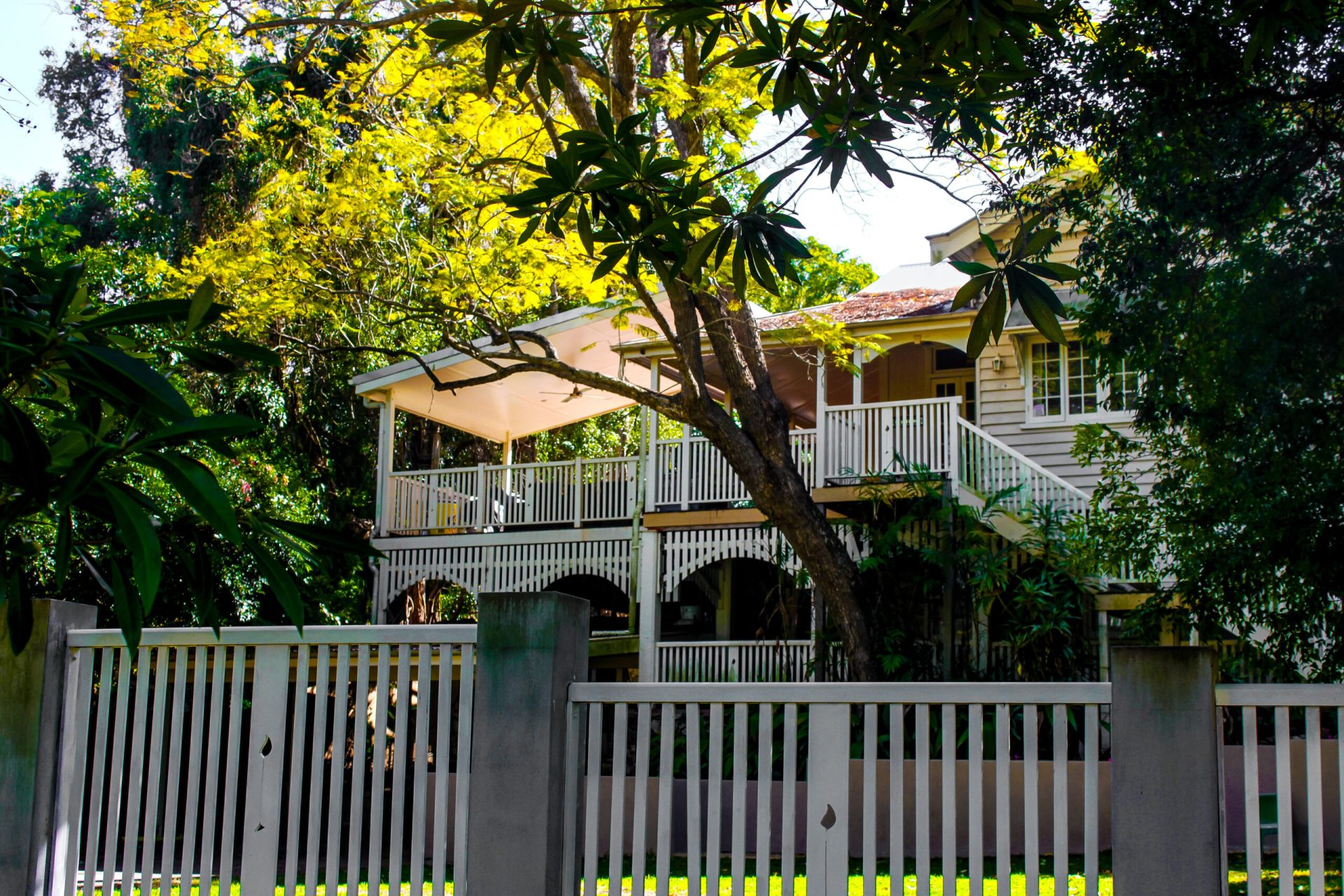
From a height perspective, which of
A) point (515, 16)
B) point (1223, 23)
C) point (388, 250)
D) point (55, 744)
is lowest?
point (55, 744)

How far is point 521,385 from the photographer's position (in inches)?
753

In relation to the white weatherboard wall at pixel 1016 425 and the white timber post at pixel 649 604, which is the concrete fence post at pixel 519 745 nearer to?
the white timber post at pixel 649 604

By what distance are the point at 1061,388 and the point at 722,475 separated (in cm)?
474

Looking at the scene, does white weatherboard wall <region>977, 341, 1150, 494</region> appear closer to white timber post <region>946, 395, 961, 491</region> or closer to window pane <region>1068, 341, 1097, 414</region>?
window pane <region>1068, 341, 1097, 414</region>

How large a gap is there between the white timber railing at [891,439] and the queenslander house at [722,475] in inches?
1.1

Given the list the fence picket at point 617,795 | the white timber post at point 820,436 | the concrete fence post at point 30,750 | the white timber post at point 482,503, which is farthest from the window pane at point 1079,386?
the concrete fence post at point 30,750

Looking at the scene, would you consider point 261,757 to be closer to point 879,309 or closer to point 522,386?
point 879,309

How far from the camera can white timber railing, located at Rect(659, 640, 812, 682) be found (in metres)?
15.4

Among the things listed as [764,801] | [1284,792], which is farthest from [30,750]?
[1284,792]

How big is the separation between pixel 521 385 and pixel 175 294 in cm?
528

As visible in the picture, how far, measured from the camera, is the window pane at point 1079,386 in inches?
658

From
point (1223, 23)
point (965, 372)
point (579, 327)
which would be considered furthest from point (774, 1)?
point (965, 372)

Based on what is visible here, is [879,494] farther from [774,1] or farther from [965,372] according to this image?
[774,1]

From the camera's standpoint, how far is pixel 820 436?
52.4ft
